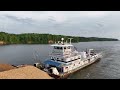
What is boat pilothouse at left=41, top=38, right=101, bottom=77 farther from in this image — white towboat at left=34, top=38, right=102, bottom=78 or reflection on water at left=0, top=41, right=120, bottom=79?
reflection on water at left=0, top=41, right=120, bottom=79

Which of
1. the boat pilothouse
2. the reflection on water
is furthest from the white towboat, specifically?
the reflection on water

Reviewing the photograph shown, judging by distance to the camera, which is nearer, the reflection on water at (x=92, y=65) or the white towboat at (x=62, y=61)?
the white towboat at (x=62, y=61)

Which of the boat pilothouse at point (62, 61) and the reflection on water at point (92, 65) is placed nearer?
the boat pilothouse at point (62, 61)

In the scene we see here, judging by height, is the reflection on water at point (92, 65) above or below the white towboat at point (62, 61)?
below

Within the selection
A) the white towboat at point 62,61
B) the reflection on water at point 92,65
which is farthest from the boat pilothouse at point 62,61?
the reflection on water at point 92,65

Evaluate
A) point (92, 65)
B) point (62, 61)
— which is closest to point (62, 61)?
point (62, 61)

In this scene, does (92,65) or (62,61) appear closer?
(62,61)

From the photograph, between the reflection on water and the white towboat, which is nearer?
the white towboat

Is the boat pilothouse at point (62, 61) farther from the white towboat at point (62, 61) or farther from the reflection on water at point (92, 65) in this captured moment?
the reflection on water at point (92, 65)

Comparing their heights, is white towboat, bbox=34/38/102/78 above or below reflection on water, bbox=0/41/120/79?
above

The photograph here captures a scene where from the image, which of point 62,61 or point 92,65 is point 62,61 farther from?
point 92,65

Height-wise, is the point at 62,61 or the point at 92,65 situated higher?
the point at 62,61
